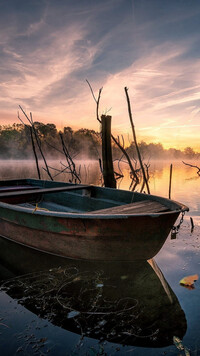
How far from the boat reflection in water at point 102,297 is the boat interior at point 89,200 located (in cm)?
117

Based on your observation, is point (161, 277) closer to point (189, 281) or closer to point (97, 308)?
point (189, 281)

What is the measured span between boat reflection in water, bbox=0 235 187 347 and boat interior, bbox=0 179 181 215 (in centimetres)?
117

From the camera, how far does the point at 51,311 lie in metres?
3.00

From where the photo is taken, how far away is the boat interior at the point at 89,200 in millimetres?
4555

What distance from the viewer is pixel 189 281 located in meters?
3.90

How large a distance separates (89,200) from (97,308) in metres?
3.52

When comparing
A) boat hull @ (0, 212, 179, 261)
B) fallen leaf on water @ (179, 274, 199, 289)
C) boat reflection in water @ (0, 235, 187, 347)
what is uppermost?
boat hull @ (0, 212, 179, 261)

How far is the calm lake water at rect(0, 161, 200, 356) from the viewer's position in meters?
2.45

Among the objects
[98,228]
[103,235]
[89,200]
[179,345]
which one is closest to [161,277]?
[103,235]

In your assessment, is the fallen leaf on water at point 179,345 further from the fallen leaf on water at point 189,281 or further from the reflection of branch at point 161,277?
the fallen leaf on water at point 189,281

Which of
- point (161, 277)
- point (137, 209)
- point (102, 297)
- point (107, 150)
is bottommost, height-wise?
point (161, 277)

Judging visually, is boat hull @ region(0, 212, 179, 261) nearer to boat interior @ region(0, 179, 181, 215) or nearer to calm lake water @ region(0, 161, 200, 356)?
calm lake water @ region(0, 161, 200, 356)

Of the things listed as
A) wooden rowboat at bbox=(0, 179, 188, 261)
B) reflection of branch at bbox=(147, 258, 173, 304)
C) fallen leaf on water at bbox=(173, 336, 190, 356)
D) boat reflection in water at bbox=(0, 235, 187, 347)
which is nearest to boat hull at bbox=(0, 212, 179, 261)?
wooden rowboat at bbox=(0, 179, 188, 261)

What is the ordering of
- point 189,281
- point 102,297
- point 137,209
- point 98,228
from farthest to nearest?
point 137,209, point 189,281, point 98,228, point 102,297
